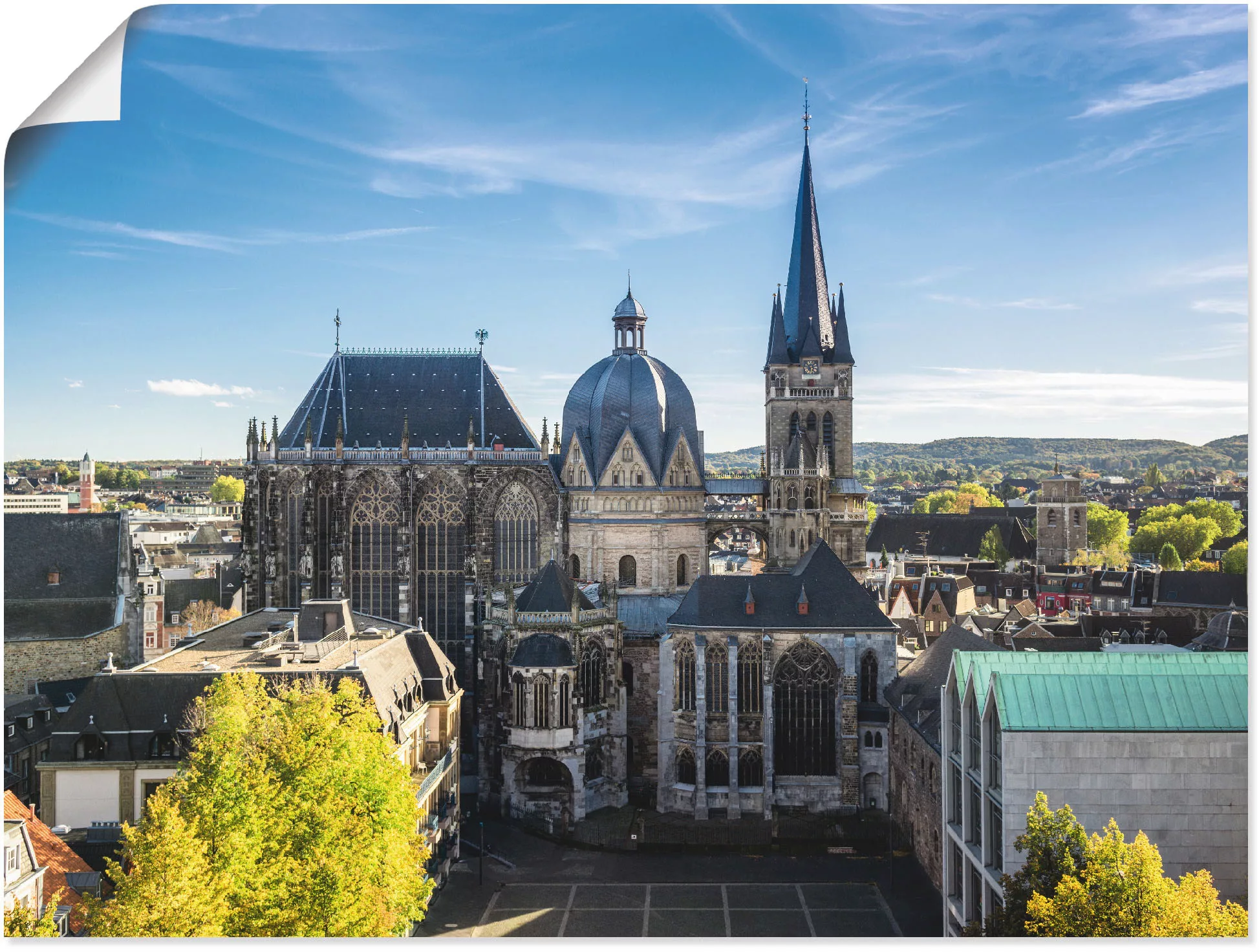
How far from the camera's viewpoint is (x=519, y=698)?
134ft

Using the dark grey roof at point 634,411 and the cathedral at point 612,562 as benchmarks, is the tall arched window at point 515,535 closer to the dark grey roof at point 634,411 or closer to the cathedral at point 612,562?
the cathedral at point 612,562

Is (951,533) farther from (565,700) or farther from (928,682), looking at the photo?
(565,700)

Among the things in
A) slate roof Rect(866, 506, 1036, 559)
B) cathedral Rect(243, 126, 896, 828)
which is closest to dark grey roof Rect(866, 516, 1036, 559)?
slate roof Rect(866, 506, 1036, 559)

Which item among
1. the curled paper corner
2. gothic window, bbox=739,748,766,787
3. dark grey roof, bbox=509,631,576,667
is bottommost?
gothic window, bbox=739,748,766,787

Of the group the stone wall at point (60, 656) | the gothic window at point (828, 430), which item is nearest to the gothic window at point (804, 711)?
the gothic window at point (828, 430)

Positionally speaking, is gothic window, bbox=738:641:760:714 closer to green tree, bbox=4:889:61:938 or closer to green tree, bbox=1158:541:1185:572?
green tree, bbox=4:889:61:938

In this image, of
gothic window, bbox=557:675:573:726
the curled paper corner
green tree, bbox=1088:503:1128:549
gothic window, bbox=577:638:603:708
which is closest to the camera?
the curled paper corner

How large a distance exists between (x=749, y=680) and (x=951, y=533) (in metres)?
57.3

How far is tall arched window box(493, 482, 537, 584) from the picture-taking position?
48781 mm

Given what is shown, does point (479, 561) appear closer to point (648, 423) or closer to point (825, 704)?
point (648, 423)

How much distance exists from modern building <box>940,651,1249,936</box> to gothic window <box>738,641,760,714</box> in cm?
1905

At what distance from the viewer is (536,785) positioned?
4044 centimetres

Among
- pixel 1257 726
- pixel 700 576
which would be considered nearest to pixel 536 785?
pixel 700 576

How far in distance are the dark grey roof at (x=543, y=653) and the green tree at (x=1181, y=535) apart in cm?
2371
